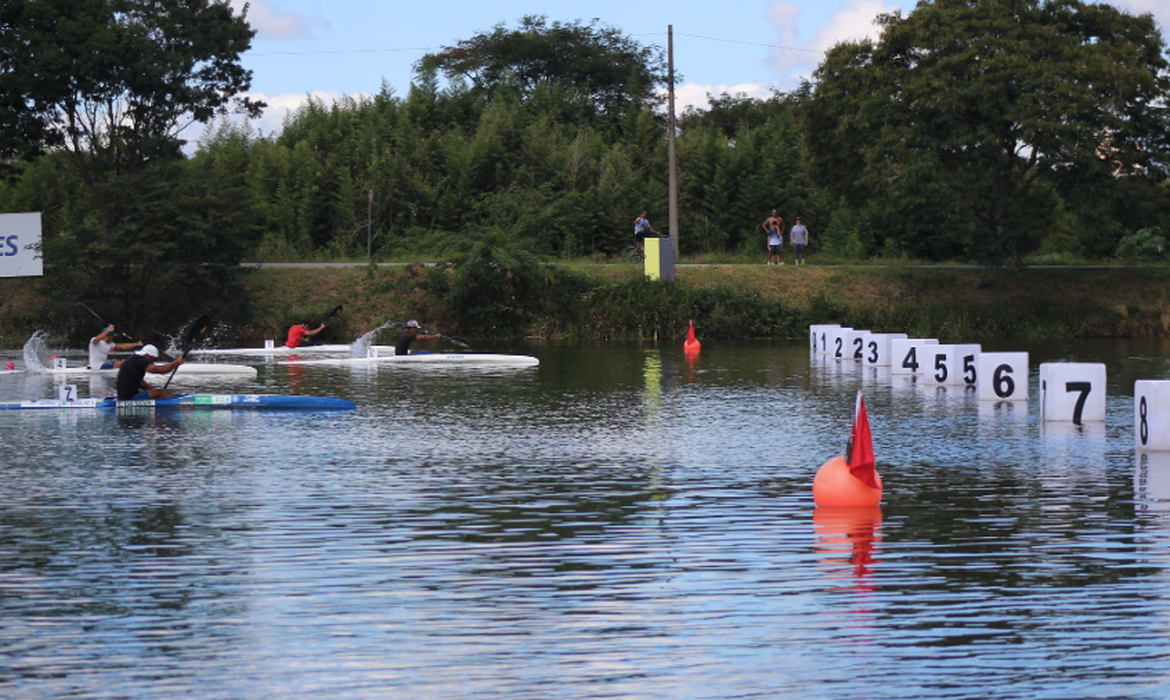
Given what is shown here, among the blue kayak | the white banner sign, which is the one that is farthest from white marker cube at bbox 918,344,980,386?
the white banner sign

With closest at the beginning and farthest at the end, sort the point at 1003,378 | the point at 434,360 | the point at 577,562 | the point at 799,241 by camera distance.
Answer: the point at 577,562
the point at 1003,378
the point at 434,360
the point at 799,241

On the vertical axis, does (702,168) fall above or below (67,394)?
above

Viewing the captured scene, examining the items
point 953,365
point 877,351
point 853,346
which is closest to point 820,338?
point 853,346

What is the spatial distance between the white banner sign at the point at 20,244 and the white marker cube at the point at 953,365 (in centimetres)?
2954

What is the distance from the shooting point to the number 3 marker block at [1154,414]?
14.3m

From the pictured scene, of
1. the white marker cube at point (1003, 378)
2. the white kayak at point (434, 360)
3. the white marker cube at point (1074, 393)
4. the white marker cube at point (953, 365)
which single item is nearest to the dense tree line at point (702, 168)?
the white kayak at point (434, 360)

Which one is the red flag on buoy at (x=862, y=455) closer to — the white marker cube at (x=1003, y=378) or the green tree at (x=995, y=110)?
the white marker cube at (x=1003, y=378)

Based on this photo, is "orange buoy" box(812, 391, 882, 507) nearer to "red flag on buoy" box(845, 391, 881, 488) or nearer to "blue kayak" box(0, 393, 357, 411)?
"red flag on buoy" box(845, 391, 881, 488)

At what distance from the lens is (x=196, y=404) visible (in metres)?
19.5

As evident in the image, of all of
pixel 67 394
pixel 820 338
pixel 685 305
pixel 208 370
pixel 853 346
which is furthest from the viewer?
pixel 685 305

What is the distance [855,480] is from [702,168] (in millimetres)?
43594

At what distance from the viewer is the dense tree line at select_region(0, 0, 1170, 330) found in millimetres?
38281

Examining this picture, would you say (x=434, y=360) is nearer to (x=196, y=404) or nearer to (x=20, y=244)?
(x=196, y=404)

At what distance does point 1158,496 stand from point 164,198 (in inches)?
1319
